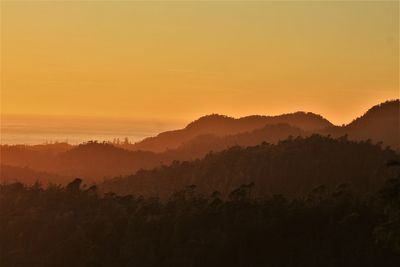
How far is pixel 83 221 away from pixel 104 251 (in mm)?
13275

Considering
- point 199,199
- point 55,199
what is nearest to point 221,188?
point 55,199

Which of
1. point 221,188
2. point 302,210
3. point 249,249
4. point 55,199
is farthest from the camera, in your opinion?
point 221,188

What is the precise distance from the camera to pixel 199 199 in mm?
99875

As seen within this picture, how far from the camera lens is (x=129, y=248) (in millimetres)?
83312

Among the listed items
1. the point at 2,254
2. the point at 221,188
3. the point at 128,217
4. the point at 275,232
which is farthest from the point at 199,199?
the point at 221,188

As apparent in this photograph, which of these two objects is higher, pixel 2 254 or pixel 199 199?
pixel 199 199

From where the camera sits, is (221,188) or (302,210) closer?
(302,210)

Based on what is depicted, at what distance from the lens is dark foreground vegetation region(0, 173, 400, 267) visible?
78.2m

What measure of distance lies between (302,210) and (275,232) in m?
8.88

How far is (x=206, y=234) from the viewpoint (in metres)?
84.7

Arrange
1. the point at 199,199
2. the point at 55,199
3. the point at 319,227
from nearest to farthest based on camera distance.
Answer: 1. the point at 319,227
2. the point at 199,199
3. the point at 55,199

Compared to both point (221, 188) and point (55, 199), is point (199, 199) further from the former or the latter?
point (221, 188)

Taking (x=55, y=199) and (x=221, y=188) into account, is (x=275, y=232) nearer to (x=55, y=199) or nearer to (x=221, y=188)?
(x=55, y=199)

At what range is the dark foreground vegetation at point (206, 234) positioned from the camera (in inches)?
3078
